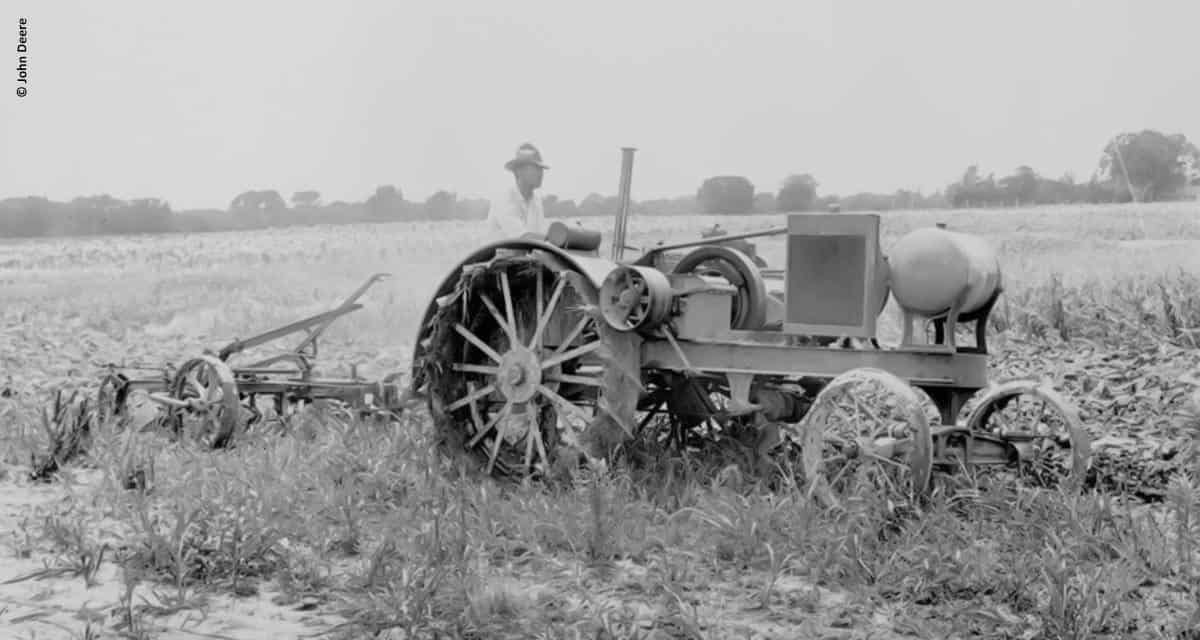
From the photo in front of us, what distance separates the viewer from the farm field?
182 inches

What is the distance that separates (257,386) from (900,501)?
4.27 m

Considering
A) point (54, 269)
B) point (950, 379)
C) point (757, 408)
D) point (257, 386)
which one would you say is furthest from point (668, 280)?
point (54, 269)

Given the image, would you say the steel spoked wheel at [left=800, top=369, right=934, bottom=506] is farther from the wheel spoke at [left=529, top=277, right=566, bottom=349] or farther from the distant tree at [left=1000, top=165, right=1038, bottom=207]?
the distant tree at [left=1000, top=165, right=1038, bottom=207]

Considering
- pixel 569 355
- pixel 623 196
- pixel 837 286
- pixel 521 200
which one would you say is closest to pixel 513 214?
pixel 521 200

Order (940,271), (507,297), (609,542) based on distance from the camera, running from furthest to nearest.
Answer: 1. (507,297)
2. (940,271)
3. (609,542)

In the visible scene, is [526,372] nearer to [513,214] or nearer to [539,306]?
[539,306]

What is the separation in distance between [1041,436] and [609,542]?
226cm

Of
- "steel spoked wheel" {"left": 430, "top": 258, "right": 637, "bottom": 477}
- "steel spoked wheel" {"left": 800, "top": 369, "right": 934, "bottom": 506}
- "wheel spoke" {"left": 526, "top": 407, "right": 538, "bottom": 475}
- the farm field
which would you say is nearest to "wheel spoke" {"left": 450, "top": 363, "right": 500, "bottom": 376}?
"steel spoked wheel" {"left": 430, "top": 258, "right": 637, "bottom": 477}

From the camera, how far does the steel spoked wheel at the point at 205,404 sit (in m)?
7.84

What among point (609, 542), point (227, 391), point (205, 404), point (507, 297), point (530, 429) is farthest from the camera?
point (205, 404)

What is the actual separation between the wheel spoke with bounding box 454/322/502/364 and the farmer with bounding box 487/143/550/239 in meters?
1.09

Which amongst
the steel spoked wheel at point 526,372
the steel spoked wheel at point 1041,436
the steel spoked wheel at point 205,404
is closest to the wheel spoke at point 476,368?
the steel spoked wheel at point 526,372

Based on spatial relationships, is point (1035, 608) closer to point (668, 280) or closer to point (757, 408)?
point (757, 408)

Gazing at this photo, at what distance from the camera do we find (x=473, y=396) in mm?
6938
